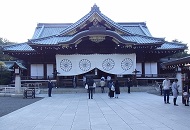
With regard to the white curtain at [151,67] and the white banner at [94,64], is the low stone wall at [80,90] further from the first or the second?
the white curtain at [151,67]

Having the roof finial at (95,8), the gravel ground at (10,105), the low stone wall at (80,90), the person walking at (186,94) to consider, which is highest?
the roof finial at (95,8)

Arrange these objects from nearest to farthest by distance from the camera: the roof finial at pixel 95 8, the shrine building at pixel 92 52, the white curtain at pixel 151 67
A: the shrine building at pixel 92 52 < the roof finial at pixel 95 8 < the white curtain at pixel 151 67

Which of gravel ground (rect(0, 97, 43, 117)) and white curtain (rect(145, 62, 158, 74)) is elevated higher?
white curtain (rect(145, 62, 158, 74))

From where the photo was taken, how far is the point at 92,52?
27.2 metres

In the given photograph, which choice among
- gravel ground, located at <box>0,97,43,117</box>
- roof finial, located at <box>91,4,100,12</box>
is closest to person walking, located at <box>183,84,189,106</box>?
gravel ground, located at <box>0,97,43,117</box>

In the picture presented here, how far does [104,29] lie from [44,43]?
650 cm

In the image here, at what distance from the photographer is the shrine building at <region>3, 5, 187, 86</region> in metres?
25.7

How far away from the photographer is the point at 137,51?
2756 centimetres

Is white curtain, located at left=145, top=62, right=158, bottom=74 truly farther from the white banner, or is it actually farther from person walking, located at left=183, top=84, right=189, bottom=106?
person walking, located at left=183, top=84, right=189, bottom=106

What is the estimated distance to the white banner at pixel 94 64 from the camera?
87.3 ft

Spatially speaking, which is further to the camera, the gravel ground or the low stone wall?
the low stone wall

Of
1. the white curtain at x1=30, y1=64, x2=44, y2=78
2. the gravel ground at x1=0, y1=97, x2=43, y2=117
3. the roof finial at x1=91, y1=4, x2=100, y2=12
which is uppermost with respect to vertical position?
the roof finial at x1=91, y1=4, x2=100, y2=12

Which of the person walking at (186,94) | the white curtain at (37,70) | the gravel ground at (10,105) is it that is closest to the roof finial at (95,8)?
the white curtain at (37,70)

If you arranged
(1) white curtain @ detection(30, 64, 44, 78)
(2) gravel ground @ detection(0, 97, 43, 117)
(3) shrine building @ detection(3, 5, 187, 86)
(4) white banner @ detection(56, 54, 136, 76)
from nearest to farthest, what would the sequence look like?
(2) gravel ground @ detection(0, 97, 43, 117), (3) shrine building @ detection(3, 5, 187, 86), (4) white banner @ detection(56, 54, 136, 76), (1) white curtain @ detection(30, 64, 44, 78)
